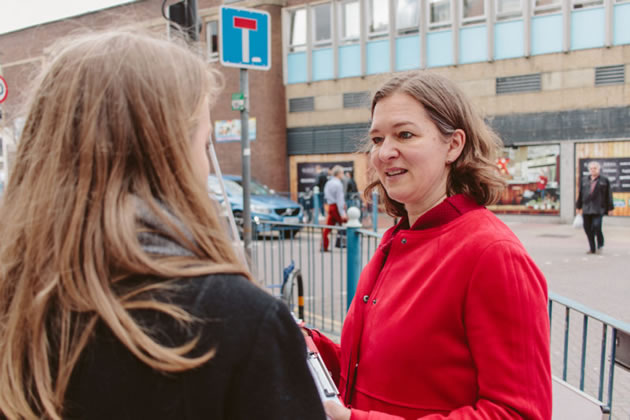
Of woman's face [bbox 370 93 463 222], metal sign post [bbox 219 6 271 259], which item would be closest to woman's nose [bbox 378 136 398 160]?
woman's face [bbox 370 93 463 222]

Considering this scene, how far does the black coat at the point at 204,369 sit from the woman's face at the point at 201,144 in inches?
9.2

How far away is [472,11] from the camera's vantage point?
17.2 metres

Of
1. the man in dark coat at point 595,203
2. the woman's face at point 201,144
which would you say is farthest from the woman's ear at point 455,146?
the man in dark coat at point 595,203

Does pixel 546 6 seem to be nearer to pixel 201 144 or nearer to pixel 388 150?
pixel 388 150

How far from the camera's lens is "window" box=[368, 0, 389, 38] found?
1859 cm

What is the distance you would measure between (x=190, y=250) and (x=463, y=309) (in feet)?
2.61

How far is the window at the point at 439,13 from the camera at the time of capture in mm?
17547

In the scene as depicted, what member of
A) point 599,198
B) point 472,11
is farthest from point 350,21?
point 599,198

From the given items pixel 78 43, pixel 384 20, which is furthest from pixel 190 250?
pixel 384 20

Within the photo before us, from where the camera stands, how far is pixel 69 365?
0.79 meters

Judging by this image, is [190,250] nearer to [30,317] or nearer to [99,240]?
[99,240]

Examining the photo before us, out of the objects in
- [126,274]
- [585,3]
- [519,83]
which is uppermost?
[585,3]

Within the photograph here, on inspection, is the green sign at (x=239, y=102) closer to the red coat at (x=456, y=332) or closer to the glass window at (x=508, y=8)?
the red coat at (x=456, y=332)

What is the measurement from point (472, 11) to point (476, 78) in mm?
2276
